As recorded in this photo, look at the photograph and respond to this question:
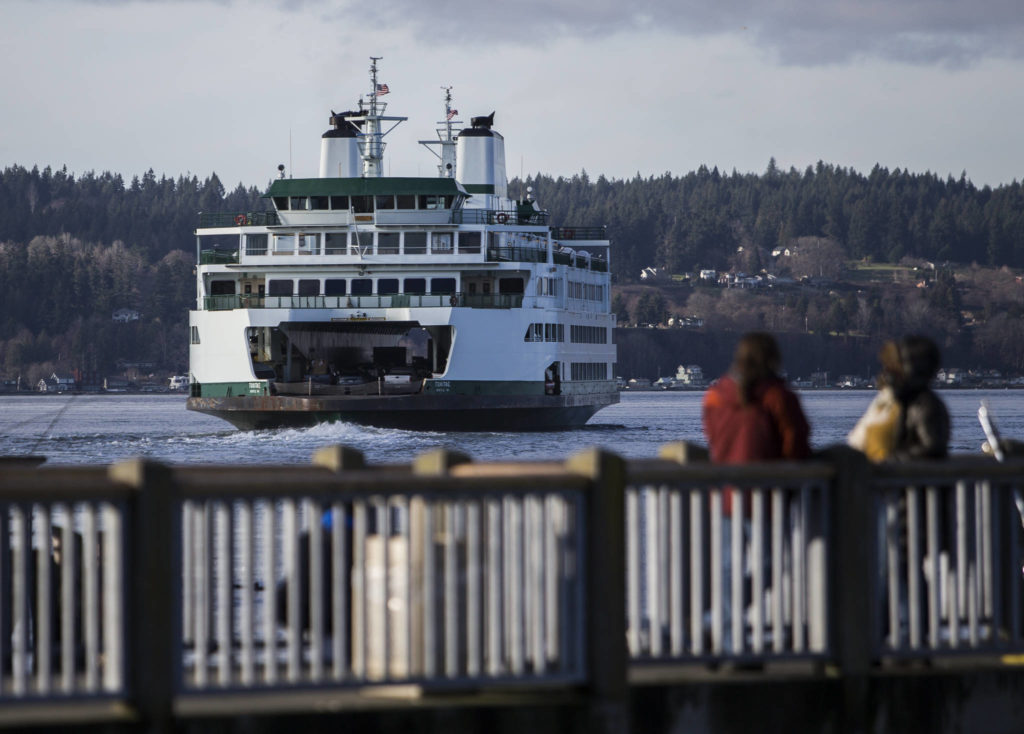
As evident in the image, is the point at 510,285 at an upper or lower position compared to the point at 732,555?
upper

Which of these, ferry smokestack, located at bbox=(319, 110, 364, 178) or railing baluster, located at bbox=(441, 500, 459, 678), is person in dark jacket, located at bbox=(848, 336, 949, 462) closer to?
railing baluster, located at bbox=(441, 500, 459, 678)

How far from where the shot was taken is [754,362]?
302 inches

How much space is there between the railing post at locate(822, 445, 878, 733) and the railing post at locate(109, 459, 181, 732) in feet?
9.80

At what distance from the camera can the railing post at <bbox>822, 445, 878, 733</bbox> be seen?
7.63 m

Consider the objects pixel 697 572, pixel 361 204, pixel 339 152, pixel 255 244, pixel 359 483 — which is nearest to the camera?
pixel 359 483

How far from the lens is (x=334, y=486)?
6820 mm

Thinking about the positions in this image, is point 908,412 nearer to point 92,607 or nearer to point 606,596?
point 606,596

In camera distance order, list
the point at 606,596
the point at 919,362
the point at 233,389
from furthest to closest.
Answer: the point at 233,389 < the point at 919,362 < the point at 606,596

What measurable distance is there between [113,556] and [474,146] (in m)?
61.8

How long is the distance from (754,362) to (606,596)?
1.30 m

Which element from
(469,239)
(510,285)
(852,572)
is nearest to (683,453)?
(852,572)

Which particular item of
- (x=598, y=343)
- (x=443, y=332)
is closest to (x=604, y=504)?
(x=443, y=332)

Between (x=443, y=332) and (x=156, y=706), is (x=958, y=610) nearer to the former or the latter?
(x=156, y=706)

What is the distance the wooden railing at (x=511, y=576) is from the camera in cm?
668
